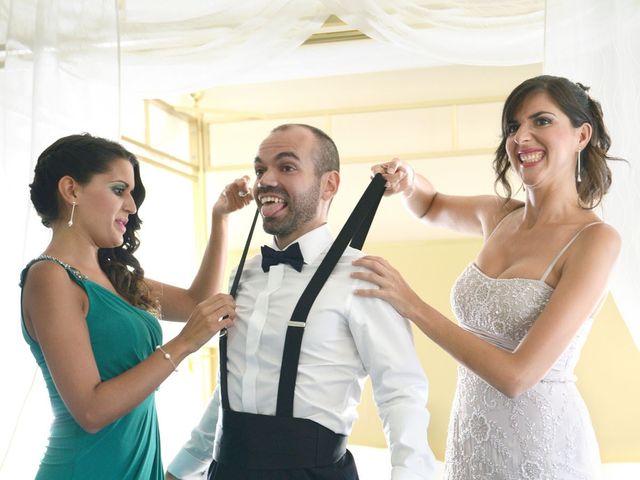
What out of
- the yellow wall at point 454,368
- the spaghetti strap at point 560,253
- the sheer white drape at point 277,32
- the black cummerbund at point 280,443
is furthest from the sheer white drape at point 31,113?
the yellow wall at point 454,368

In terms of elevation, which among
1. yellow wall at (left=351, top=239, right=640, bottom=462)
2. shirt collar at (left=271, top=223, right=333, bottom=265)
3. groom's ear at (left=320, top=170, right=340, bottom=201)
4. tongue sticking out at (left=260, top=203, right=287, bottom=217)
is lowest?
yellow wall at (left=351, top=239, right=640, bottom=462)

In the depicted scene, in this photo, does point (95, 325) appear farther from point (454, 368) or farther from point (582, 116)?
point (454, 368)

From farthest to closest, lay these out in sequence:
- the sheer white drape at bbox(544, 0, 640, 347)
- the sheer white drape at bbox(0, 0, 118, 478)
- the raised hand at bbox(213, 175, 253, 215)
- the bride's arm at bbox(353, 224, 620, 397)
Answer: the sheer white drape at bbox(0, 0, 118, 478), the sheer white drape at bbox(544, 0, 640, 347), the raised hand at bbox(213, 175, 253, 215), the bride's arm at bbox(353, 224, 620, 397)

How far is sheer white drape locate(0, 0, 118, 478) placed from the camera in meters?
2.50

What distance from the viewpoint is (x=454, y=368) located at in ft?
15.2

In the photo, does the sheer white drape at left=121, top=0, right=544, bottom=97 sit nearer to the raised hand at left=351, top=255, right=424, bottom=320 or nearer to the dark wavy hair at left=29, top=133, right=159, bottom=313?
the dark wavy hair at left=29, top=133, right=159, bottom=313

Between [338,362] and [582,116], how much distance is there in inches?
31.0

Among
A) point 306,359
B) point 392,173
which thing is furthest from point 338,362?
point 392,173

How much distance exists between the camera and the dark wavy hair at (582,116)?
1796mm

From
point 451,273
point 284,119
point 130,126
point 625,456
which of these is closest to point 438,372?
point 451,273

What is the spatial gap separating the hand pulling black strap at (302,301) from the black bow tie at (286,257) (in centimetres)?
6

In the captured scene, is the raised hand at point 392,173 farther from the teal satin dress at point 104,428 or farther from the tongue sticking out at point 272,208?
the teal satin dress at point 104,428

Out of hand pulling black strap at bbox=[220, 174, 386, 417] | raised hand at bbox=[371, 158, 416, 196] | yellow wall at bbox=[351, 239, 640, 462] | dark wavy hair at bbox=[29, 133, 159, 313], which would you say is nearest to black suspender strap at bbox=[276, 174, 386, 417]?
hand pulling black strap at bbox=[220, 174, 386, 417]

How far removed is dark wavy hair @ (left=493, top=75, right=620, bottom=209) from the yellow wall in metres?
2.54
